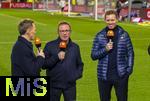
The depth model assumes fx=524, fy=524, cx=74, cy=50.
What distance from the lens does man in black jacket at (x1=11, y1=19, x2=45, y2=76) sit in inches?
298

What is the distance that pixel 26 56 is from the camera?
7.57 metres

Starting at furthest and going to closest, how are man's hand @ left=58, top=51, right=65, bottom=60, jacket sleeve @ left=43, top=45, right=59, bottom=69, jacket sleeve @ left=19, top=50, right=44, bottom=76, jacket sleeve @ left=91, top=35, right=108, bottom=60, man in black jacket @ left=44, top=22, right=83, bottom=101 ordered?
jacket sleeve @ left=91, top=35, right=108, bottom=60
man in black jacket @ left=44, top=22, right=83, bottom=101
jacket sleeve @ left=43, top=45, right=59, bottom=69
man's hand @ left=58, top=51, right=65, bottom=60
jacket sleeve @ left=19, top=50, right=44, bottom=76

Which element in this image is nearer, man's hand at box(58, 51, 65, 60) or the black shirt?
the black shirt

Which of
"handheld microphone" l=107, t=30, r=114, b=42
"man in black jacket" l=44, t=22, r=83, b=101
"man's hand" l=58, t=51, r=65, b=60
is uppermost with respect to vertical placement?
"handheld microphone" l=107, t=30, r=114, b=42

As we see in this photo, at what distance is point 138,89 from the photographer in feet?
46.4

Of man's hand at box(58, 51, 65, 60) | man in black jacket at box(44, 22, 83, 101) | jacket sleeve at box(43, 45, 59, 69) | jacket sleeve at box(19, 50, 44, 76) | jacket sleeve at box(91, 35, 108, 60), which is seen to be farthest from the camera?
jacket sleeve at box(91, 35, 108, 60)

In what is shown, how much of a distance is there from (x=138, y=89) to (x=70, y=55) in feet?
19.7

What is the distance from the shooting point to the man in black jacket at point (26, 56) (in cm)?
757

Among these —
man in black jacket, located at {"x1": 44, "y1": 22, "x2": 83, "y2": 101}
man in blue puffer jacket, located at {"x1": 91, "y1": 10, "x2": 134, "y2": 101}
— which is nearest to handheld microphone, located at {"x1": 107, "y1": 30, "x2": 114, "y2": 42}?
man in blue puffer jacket, located at {"x1": 91, "y1": 10, "x2": 134, "y2": 101}

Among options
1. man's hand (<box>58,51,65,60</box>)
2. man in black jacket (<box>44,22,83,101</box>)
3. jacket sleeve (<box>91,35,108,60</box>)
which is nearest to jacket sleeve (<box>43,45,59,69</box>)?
man in black jacket (<box>44,22,83,101</box>)

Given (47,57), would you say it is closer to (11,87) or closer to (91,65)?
(11,87)

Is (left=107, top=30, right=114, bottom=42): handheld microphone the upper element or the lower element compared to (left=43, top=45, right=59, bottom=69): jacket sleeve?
upper

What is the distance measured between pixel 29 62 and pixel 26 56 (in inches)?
3.8

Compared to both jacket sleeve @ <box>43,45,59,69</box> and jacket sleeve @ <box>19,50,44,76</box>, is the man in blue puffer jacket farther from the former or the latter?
jacket sleeve @ <box>19,50,44,76</box>
